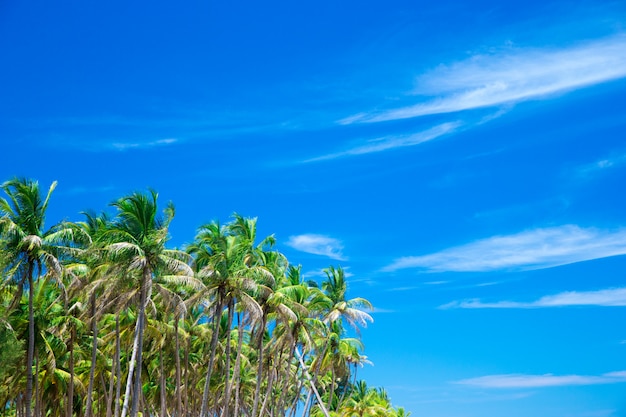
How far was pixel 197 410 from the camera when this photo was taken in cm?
7619

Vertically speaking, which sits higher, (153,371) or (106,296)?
(153,371)

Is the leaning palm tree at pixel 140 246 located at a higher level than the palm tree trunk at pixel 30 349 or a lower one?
higher

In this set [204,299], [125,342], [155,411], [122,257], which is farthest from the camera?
[155,411]

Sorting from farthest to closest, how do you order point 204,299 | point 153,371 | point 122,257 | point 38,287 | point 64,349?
point 153,371
point 64,349
point 204,299
point 38,287
point 122,257

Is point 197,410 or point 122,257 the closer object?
point 122,257

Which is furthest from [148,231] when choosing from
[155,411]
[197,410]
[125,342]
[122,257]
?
[197,410]

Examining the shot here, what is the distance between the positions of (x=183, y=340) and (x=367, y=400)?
31577mm

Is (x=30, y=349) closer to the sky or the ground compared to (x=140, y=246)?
closer to the ground

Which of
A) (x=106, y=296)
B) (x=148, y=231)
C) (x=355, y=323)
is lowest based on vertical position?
(x=106, y=296)

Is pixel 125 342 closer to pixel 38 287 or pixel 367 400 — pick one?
pixel 38 287

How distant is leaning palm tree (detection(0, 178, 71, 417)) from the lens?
31.3m

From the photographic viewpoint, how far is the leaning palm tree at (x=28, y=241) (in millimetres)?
31312

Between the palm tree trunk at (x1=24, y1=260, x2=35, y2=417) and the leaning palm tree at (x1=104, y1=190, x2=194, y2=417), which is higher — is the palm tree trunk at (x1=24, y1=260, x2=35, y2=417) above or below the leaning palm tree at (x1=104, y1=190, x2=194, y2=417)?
below

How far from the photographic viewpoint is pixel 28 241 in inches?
1236
